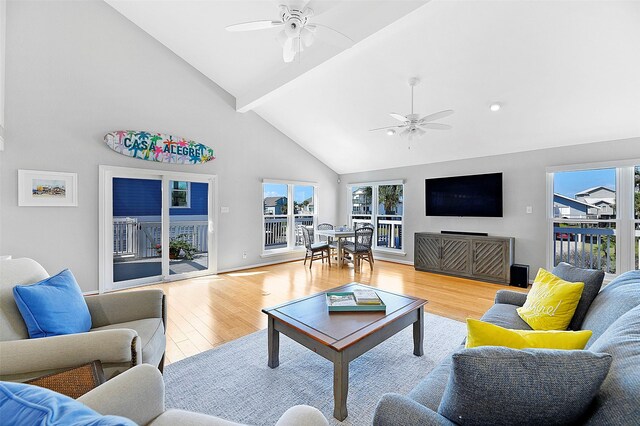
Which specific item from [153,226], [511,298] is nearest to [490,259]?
[511,298]

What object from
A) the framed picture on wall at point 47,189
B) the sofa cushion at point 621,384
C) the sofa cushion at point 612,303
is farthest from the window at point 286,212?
the sofa cushion at point 621,384

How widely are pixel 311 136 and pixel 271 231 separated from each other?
2358 millimetres

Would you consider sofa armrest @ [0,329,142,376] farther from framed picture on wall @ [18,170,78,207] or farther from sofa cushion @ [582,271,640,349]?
framed picture on wall @ [18,170,78,207]

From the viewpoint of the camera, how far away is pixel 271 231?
6.27m

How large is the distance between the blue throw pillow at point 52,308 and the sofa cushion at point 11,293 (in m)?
0.05

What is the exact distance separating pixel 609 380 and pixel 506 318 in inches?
49.2

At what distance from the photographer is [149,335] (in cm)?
172

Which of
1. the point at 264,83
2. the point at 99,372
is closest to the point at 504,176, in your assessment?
the point at 264,83

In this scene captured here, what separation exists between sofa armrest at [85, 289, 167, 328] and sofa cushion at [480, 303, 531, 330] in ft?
7.85

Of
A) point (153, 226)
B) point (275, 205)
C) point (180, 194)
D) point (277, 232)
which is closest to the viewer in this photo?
point (153, 226)

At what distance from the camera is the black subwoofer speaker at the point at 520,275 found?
438 cm

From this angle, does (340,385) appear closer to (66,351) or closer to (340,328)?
(340,328)

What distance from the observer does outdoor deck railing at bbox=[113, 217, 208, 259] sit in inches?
171

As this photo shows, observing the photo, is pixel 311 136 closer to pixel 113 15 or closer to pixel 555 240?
pixel 113 15
